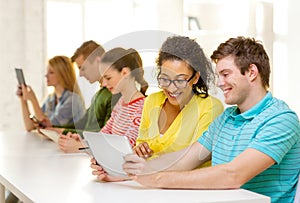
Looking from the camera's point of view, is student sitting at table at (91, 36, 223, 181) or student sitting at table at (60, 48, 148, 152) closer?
student sitting at table at (91, 36, 223, 181)

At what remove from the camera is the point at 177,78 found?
2.17 metres

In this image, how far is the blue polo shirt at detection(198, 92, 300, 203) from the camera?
68.7 inches

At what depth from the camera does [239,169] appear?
1.70 metres

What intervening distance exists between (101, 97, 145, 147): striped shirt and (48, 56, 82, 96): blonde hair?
4.92 ft

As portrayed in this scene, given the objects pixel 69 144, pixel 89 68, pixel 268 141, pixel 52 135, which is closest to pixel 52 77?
pixel 89 68

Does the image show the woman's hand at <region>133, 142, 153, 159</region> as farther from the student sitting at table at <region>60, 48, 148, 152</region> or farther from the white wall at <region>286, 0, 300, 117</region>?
the white wall at <region>286, 0, 300, 117</region>

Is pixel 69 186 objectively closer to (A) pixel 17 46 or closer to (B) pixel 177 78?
(B) pixel 177 78

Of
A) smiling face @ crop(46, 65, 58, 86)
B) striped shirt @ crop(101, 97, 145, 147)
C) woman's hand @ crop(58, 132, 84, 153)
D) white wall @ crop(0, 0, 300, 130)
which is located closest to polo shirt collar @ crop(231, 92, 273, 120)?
striped shirt @ crop(101, 97, 145, 147)

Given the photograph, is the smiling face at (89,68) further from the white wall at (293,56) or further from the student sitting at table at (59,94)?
the white wall at (293,56)

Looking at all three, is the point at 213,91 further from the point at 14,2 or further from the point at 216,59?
the point at 14,2

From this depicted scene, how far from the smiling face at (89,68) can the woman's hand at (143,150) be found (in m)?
0.88

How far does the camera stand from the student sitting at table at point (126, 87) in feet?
8.48

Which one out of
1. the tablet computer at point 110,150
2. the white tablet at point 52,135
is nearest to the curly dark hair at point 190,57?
the tablet computer at point 110,150

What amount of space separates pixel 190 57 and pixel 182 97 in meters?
0.16
